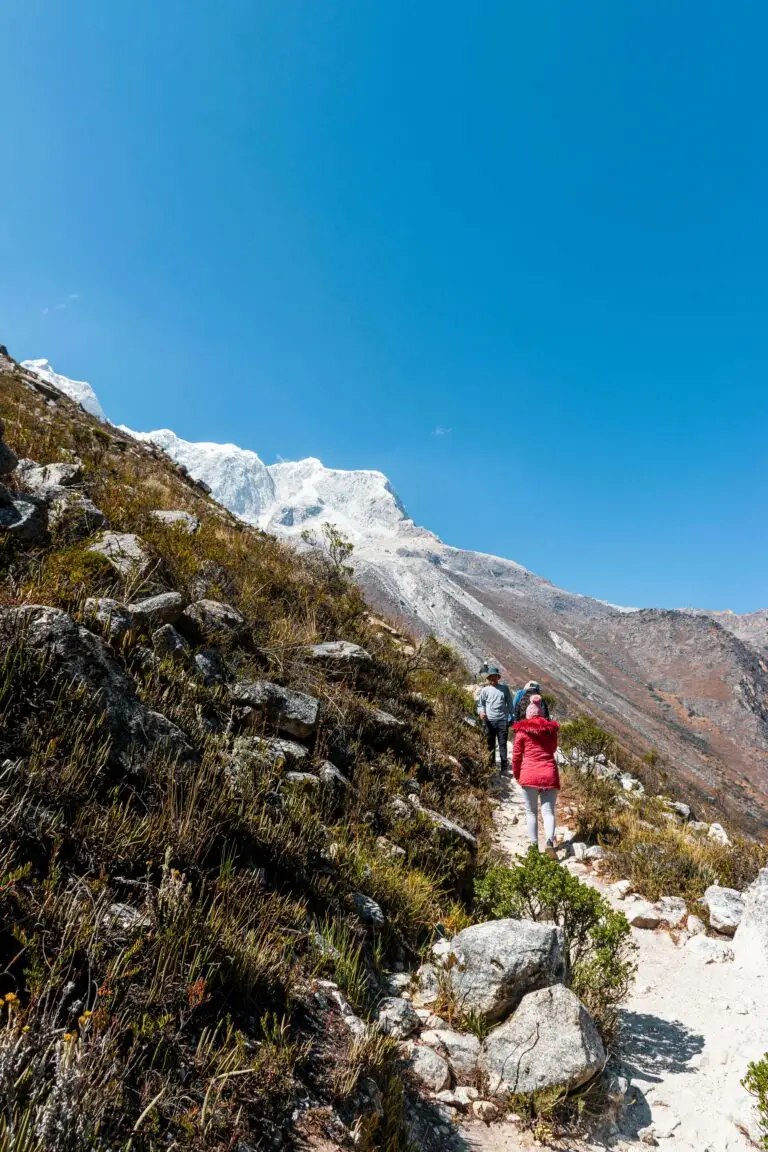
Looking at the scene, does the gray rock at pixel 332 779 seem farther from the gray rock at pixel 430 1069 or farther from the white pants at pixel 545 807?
the white pants at pixel 545 807

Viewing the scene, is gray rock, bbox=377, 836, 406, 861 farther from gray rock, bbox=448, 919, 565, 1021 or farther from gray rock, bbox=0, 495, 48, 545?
gray rock, bbox=0, 495, 48, 545

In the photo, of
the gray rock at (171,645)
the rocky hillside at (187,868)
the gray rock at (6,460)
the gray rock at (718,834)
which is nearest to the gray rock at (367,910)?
the rocky hillside at (187,868)

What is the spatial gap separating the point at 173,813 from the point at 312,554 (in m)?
10.1

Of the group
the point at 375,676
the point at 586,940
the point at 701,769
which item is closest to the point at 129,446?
the point at 375,676

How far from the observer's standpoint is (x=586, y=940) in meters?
4.07

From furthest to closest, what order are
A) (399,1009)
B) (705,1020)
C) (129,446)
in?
1. (129,446)
2. (705,1020)
3. (399,1009)

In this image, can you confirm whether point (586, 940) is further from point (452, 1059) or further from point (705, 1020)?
point (452, 1059)

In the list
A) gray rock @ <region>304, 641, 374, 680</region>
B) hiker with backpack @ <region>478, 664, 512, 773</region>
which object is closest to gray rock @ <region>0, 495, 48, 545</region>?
gray rock @ <region>304, 641, 374, 680</region>

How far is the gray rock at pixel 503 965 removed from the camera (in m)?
3.35

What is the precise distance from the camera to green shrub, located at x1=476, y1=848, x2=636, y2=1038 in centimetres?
370

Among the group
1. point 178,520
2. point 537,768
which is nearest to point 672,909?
point 537,768

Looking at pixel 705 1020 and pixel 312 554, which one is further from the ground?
pixel 312 554

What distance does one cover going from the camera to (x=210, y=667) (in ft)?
17.2

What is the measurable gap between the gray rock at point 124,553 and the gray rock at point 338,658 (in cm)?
236
